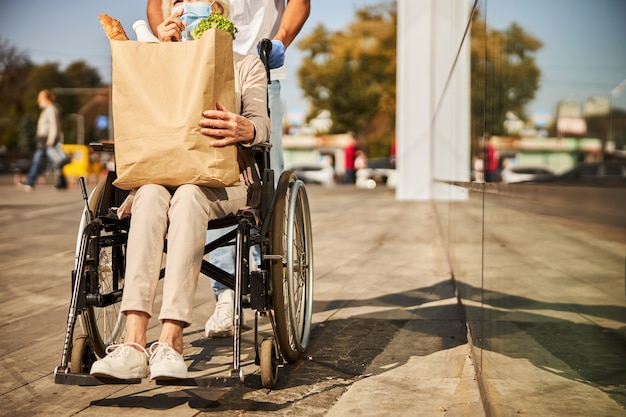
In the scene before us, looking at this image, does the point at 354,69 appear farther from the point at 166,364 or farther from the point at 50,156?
the point at 166,364

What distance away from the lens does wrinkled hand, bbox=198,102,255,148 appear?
3.27 meters

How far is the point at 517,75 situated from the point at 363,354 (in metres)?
2.02

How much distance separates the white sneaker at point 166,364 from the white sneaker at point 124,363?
0.18ft

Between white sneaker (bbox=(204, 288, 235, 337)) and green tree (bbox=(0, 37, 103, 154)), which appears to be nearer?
white sneaker (bbox=(204, 288, 235, 337))

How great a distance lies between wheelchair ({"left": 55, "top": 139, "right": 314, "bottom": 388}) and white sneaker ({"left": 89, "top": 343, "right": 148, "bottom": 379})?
0.10 feet

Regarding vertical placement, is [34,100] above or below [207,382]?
above

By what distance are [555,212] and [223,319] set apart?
2988 millimetres

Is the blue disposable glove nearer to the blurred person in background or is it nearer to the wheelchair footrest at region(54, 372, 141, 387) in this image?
the wheelchair footrest at region(54, 372, 141, 387)

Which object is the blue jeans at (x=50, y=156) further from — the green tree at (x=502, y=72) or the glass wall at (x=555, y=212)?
the glass wall at (x=555, y=212)

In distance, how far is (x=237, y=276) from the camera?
3246mm

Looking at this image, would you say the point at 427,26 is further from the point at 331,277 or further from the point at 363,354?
the point at 363,354

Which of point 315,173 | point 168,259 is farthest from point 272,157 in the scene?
point 315,173

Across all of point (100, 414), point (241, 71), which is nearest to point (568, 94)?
point (100, 414)

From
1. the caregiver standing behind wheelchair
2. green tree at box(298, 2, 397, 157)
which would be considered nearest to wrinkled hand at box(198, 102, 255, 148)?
the caregiver standing behind wheelchair
